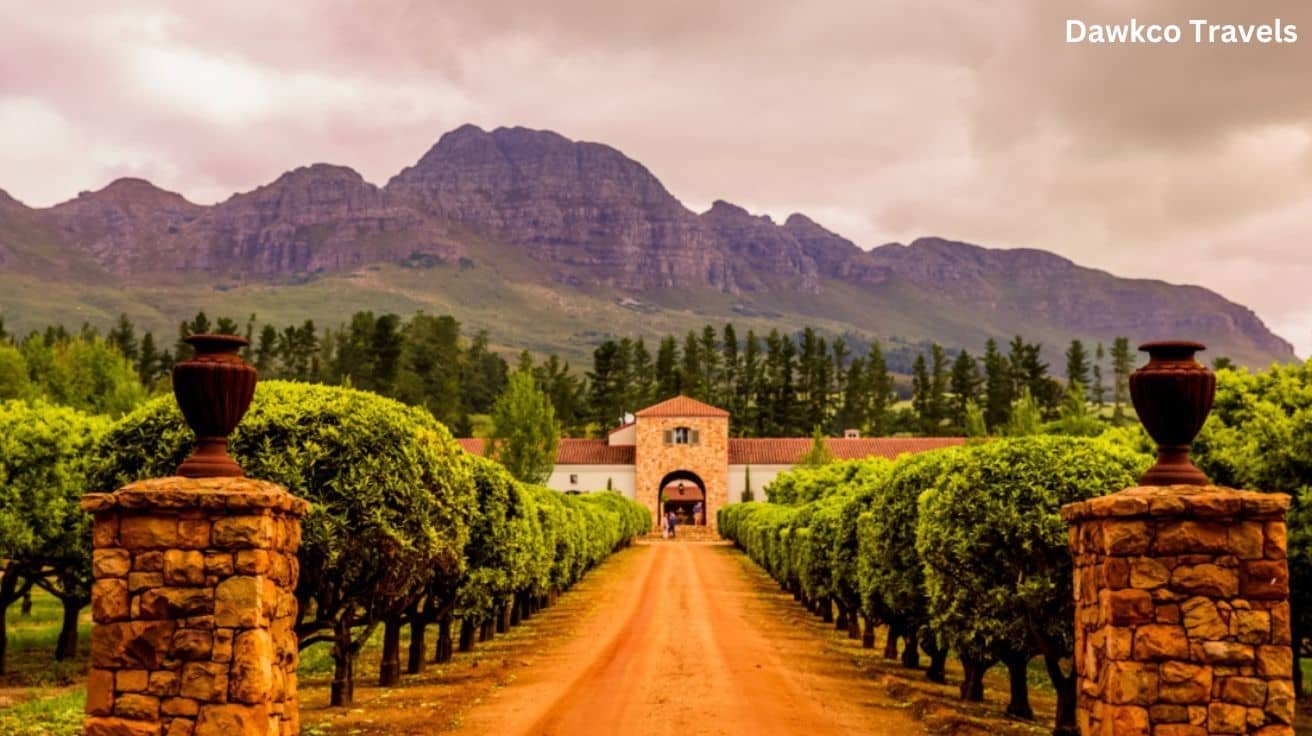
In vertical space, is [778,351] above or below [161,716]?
above

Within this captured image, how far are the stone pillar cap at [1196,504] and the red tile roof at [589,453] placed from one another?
276 feet

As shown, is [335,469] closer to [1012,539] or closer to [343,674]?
[343,674]

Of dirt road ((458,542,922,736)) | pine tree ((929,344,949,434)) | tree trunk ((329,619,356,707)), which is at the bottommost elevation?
dirt road ((458,542,922,736))

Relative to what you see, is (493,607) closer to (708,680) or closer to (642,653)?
(642,653)

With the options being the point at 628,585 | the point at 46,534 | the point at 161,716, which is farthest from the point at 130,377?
the point at 161,716

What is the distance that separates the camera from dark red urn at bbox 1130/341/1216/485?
28.7 feet

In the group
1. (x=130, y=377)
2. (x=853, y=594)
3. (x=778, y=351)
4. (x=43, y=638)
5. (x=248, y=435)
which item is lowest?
(x=43, y=638)

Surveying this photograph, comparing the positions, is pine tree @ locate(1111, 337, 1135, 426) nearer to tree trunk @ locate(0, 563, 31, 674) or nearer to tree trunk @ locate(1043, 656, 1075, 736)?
tree trunk @ locate(1043, 656, 1075, 736)

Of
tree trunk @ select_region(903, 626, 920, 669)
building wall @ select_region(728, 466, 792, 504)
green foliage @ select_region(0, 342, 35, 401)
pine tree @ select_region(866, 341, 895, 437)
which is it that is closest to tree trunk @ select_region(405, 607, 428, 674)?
tree trunk @ select_region(903, 626, 920, 669)

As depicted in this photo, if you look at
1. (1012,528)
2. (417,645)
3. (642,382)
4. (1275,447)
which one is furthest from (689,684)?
(642,382)

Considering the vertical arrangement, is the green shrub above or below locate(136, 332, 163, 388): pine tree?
below

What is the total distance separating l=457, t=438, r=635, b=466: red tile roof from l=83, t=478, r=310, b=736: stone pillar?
83.9 meters

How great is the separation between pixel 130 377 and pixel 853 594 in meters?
71.3

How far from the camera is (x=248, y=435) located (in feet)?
44.3
